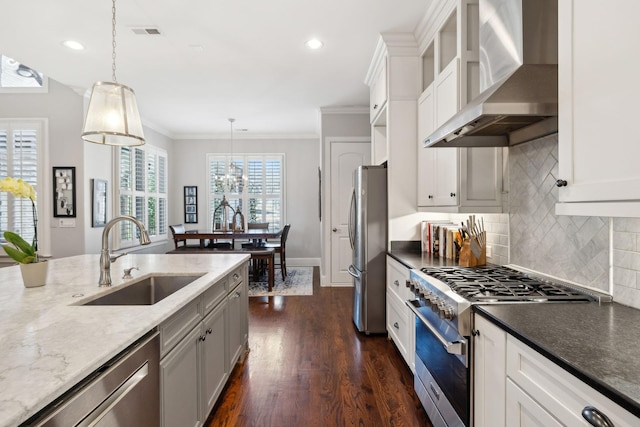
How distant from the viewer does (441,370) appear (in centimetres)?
172

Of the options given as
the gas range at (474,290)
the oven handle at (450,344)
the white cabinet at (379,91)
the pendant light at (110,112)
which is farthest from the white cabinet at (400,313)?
the pendant light at (110,112)

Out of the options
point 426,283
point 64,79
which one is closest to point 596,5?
point 426,283

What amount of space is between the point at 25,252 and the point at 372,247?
8.23 feet

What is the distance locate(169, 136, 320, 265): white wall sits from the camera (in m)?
7.16

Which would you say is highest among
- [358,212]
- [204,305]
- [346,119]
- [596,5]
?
[346,119]

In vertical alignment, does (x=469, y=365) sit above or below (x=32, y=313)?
below

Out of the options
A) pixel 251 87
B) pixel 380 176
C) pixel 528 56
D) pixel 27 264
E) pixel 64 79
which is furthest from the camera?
pixel 251 87

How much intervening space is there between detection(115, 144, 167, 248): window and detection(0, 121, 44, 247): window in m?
1.02

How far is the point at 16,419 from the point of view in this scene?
66 cm

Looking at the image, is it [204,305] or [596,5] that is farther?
[204,305]

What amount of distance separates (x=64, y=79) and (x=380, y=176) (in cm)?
403

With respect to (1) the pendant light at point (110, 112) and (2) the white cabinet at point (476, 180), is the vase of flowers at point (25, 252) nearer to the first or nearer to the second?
(1) the pendant light at point (110, 112)

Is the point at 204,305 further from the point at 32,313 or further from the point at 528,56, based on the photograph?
the point at 528,56

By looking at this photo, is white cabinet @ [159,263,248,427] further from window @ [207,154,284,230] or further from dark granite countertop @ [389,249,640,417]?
window @ [207,154,284,230]
